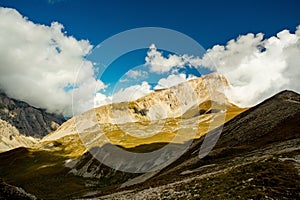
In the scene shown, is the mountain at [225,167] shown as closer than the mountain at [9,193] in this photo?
Yes

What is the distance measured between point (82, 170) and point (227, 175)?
504 feet

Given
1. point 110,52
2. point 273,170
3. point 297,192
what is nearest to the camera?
point 297,192

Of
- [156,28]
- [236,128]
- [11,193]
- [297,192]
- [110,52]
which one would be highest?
[156,28]

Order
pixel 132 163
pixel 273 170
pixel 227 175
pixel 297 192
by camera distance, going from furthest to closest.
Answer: pixel 132 163 < pixel 227 175 < pixel 273 170 < pixel 297 192

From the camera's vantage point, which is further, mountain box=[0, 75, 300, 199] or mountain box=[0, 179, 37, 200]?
mountain box=[0, 179, 37, 200]

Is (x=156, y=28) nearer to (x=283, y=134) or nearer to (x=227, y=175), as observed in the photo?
(x=227, y=175)

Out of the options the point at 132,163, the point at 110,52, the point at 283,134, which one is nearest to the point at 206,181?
the point at 110,52

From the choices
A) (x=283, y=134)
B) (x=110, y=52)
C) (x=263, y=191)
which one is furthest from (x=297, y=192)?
(x=283, y=134)

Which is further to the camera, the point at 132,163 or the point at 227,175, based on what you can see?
the point at 132,163

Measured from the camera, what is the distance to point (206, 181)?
31875mm

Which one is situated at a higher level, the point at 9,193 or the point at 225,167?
the point at 9,193

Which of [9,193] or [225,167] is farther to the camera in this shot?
[225,167]

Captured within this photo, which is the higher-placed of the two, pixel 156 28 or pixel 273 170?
pixel 156 28

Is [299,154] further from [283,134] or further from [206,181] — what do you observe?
[283,134]
